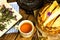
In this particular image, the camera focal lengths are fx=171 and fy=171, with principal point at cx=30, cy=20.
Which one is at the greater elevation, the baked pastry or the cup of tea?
the baked pastry

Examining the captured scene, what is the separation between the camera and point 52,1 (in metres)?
0.91

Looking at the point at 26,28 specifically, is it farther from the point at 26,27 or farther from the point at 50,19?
the point at 50,19

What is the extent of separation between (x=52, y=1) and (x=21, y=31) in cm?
24

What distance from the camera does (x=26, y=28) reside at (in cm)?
85

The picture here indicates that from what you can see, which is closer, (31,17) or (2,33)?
(2,33)

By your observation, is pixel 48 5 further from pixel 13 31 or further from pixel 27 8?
pixel 13 31

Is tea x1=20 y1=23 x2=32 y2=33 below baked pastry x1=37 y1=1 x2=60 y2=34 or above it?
below

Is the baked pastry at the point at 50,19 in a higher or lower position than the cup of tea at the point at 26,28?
higher

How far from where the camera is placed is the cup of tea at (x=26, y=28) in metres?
0.83

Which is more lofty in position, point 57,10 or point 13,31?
point 57,10

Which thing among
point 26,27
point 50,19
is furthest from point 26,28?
point 50,19

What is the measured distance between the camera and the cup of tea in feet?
2.72

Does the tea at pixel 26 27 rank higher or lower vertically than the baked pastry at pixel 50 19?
lower

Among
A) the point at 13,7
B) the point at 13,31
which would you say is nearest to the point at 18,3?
the point at 13,7
